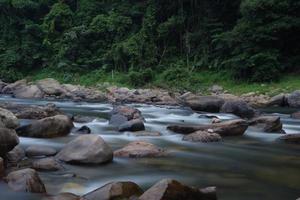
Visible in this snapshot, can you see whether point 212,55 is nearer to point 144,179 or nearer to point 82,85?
point 82,85

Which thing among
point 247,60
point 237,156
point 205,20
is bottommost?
point 237,156

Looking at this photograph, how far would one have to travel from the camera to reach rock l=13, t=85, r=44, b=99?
1120 inches

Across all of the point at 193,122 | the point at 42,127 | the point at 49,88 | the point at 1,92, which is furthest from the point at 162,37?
the point at 42,127

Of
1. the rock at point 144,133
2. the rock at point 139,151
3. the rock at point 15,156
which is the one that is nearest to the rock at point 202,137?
the rock at point 144,133

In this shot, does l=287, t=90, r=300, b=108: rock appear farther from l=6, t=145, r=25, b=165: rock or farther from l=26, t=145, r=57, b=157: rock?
l=6, t=145, r=25, b=165: rock

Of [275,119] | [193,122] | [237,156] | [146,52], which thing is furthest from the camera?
[146,52]

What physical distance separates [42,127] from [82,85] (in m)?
22.9

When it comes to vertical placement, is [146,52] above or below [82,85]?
above

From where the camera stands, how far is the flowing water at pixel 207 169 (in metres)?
7.22

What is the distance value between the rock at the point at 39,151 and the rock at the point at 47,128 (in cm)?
184

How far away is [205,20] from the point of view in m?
33.6

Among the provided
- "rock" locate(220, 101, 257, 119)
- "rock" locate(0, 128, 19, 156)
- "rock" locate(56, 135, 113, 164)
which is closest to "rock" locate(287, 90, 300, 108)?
"rock" locate(220, 101, 257, 119)

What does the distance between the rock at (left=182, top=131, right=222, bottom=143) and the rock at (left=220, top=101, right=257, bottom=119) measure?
515cm

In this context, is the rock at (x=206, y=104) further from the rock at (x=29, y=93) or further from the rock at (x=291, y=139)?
the rock at (x=29, y=93)
